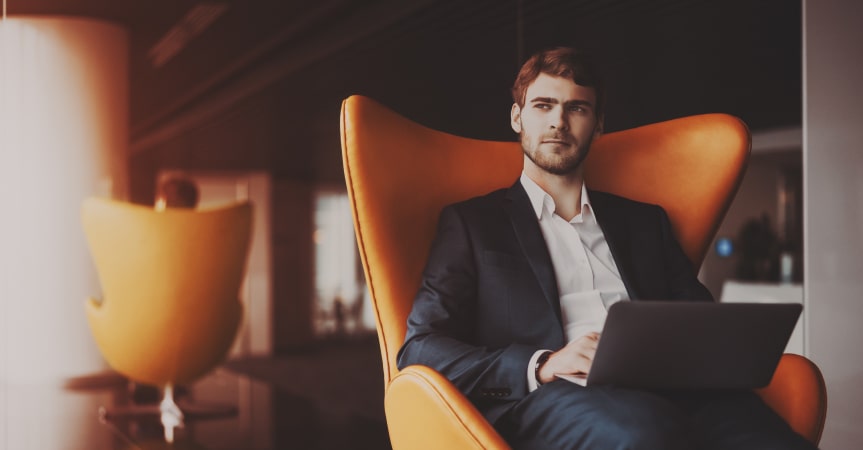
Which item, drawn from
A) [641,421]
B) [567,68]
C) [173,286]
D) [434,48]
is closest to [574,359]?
[641,421]

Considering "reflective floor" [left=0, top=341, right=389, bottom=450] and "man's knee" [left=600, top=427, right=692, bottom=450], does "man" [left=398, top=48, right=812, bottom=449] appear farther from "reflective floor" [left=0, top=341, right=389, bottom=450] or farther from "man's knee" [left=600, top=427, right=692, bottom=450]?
"reflective floor" [left=0, top=341, right=389, bottom=450]

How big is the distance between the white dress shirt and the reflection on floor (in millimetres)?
1978

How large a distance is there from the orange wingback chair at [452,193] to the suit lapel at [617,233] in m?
0.17

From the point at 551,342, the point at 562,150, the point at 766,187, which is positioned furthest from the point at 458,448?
the point at 766,187

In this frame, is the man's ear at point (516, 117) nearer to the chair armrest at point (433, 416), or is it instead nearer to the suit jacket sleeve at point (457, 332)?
the suit jacket sleeve at point (457, 332)

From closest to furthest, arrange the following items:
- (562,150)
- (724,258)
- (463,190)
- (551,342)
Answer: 1. (551,342)
2. (562,150)
3. (463,190)
4. (724,258)

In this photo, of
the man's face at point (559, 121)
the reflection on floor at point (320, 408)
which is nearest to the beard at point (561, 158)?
the man's face at point (559, 121)

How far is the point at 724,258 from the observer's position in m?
8.33

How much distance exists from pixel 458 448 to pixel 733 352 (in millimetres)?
558

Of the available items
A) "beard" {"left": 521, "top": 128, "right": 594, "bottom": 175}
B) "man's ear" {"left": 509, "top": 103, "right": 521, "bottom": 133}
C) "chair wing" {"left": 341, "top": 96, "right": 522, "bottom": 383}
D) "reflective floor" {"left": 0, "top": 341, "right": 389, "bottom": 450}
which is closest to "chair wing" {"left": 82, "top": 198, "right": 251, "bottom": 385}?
"reflective floor" {"left": 0, "top": 341, "right": 389, "bottom": 450}

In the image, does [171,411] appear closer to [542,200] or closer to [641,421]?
[542,200]

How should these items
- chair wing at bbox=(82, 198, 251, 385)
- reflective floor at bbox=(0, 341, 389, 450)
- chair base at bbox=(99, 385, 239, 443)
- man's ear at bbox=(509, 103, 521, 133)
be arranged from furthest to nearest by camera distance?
chair base at bbox=(99, 385, 239, 443), chair wing at bbox=(82, 198, 251, 385), reflective floor at bbox=(0, 341, 389, 450), man's ear at bbox=(509, 103, 521, 133)

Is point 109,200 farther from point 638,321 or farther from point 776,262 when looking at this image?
point 776,262

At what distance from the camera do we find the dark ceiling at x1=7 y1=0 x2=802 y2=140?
307cm
